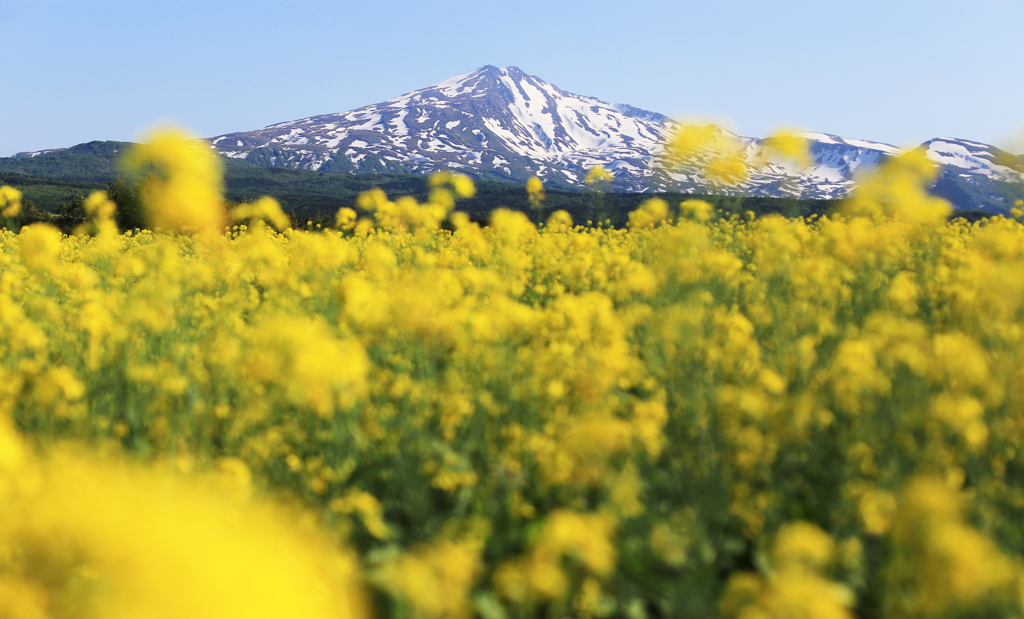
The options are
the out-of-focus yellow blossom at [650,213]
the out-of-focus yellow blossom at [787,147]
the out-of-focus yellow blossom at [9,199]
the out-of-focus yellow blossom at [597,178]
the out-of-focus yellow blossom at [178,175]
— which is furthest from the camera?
the out-of-focus yellow blossom at [650,213]

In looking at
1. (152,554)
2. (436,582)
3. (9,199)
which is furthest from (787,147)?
(9,199)

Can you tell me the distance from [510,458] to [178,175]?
3.95 m

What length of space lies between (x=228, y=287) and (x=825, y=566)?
689cm

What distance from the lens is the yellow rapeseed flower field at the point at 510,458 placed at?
1803 mm

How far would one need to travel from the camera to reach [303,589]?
169 centimetres

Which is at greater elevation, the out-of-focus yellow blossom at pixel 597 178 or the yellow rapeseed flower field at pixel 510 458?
the out-of-focus yellow blossom at pixel 597 178

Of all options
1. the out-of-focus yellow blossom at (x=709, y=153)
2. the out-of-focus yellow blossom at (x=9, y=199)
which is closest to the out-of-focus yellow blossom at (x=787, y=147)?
the out-of-focus yellow blossom at (x=709, y=153)

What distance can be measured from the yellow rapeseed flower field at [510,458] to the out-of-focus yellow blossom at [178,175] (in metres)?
0.03

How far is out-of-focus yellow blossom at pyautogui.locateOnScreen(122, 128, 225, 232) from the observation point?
4.81 m

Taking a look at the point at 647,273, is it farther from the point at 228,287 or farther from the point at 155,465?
the point at 228,287

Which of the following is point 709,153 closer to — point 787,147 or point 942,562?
point 787,147

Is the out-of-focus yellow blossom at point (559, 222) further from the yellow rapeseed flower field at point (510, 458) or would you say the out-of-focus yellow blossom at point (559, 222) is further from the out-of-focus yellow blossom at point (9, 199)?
the out-of-focus yellow blossom at point (9, 199)

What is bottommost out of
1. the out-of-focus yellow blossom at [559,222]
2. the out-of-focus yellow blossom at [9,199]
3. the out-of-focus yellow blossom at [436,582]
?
the out-of-focus yellow blossom at [436,582]

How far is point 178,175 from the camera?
197 inches
